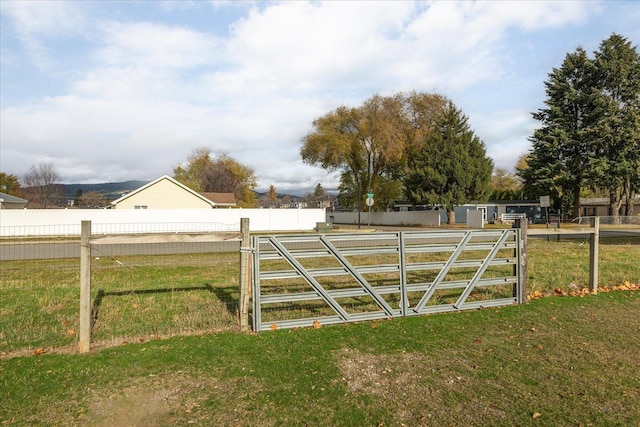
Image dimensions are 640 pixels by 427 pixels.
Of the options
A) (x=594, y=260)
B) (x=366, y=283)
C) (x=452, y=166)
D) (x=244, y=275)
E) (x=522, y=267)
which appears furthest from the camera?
(x=452, y=166)

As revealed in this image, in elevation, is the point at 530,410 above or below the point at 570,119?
below

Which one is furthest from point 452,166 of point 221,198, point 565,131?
point 221,198

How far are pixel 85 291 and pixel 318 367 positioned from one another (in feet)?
9.69

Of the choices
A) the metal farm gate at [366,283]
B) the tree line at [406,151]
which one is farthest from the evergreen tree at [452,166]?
the metal farm gate at [366,283]

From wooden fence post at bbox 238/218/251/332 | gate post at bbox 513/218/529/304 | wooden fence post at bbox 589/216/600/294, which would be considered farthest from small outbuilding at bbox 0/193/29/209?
wooden fence post at bbox 589/216/600/294

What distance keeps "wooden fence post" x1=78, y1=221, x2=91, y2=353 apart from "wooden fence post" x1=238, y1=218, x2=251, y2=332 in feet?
5.95

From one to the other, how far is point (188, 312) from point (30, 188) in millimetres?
76798

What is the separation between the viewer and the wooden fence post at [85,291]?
16.4ft

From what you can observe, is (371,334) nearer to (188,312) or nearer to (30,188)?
(188,312)

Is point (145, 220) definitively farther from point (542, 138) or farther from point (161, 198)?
point (542, 138)

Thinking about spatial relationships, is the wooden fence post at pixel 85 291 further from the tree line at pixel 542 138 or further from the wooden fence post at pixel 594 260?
the tree line at pixel 542 138

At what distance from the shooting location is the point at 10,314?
6.59m

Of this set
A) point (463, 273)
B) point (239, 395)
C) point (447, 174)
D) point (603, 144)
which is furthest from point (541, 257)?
point (603, 144)

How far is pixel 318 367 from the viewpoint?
4.48 meters
